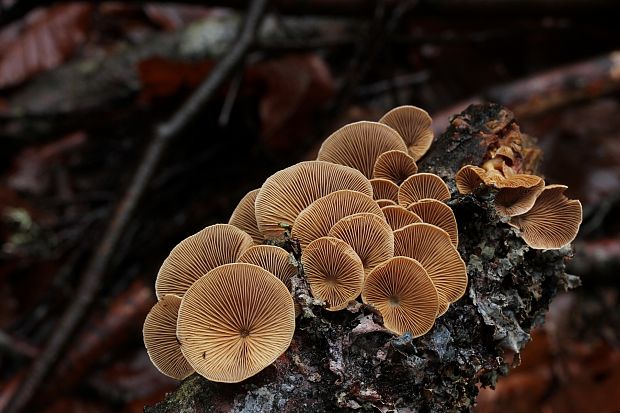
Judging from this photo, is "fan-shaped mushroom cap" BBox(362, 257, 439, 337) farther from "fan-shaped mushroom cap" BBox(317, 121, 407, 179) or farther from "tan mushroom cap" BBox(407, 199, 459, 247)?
"fan-shaped mushroom cap" BBox(317, 121, 407, 179)

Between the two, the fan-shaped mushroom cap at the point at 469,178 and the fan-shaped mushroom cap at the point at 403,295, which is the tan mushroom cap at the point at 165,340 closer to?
the fan-shaped mushroom cap at the point at 403,295

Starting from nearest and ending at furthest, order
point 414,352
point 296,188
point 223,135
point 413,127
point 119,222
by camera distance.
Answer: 1. point 414,352
2. point 296,188
3. point 413,127
4. point 119,222
5. point 223,135

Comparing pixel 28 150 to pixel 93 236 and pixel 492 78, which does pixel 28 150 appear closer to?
pixel 93 236

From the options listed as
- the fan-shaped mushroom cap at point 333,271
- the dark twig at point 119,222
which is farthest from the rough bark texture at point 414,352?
the dark twig at point 119,222

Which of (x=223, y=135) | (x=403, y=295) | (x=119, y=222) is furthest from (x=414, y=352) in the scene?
(x=223, y=135)

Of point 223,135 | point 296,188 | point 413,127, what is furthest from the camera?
point 223,135

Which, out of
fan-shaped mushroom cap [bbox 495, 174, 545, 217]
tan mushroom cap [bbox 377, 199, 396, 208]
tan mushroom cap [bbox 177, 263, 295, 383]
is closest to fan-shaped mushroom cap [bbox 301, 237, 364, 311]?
tan mushroom cap [bbox 177, 263, 295, 383]

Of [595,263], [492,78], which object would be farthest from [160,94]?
[595,263]

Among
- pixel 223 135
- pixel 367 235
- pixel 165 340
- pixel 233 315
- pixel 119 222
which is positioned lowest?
pixel 223 135

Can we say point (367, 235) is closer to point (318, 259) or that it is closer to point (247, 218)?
point (318, 259)
